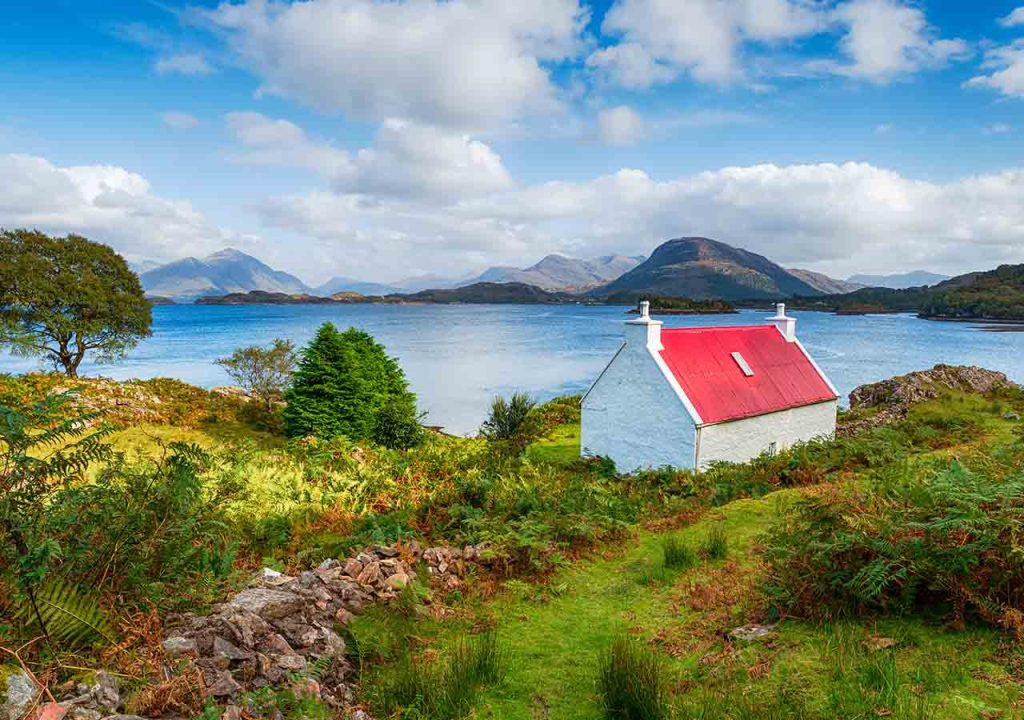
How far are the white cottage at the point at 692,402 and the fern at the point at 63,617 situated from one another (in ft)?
54.6

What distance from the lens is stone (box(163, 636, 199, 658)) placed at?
4.55 metres

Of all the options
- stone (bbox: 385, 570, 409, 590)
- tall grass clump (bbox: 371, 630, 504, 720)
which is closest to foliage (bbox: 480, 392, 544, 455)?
stone (bbox: 385, 570, 409, 590)

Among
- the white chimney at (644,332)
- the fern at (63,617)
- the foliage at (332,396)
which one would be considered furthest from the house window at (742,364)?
the fern at (63,617)

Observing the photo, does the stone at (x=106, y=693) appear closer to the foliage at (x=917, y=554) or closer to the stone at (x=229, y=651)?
the stone at (x=229, y=651)

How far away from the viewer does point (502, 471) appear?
50.2 ft

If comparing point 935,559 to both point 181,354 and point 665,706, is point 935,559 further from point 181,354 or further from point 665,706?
point 181,354

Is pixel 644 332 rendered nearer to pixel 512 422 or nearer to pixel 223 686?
pixel 512 422

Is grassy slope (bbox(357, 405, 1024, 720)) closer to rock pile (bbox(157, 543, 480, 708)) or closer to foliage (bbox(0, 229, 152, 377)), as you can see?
rock pile (bbox(157, 543, 480, 708))

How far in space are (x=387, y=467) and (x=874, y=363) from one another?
74.8 metres

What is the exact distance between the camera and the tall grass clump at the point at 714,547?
912cm

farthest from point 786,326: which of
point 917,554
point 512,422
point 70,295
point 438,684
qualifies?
point 70,295

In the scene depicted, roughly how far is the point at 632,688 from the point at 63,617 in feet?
15.3

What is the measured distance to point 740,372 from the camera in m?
21.8

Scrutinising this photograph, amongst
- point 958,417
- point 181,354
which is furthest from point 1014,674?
Result: point 181,354
